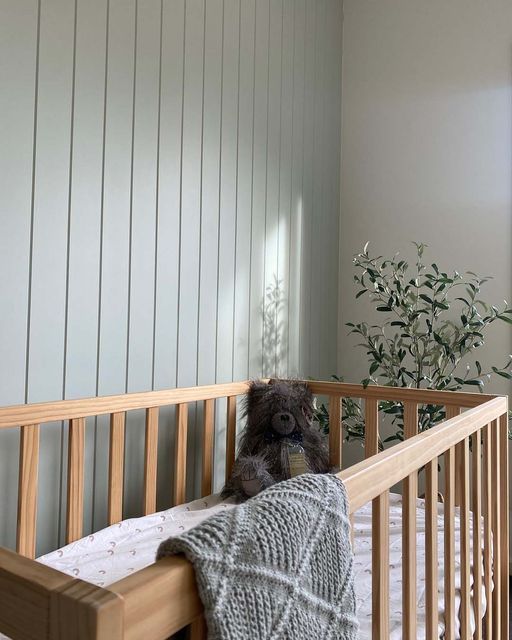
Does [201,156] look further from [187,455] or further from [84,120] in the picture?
[187,455]

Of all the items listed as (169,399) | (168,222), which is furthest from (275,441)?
(168,222)

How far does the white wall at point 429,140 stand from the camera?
2197 millimetres

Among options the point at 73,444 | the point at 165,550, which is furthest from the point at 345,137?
the point at 165,550

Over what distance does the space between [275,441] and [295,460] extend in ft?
0.27

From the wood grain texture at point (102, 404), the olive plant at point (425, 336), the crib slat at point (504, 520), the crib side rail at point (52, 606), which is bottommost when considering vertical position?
the crib slat at point (504, 520)

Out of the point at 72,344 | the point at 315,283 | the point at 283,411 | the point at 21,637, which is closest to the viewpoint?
the point at 21,637

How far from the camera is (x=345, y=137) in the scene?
254cm

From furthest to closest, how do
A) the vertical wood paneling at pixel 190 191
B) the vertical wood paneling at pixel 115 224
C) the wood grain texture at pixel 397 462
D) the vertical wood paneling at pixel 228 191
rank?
the vertical wood paneling at pixel 228 191, the vertical wood paneling at pixel 190 191, the vertical wood paneling at pixel 115 224, the wood grain texture at pixel 397 462

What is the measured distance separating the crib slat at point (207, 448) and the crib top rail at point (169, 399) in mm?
39

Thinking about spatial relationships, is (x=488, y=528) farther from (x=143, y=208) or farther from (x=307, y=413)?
(x=143, y=208)

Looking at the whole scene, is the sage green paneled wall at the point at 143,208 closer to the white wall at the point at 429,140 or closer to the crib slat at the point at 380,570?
the white wall at the point at 429,140

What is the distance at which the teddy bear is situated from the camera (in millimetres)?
1486

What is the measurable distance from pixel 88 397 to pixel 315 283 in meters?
1.23

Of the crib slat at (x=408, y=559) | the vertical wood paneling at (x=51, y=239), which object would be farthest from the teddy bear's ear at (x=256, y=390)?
the crib slat at (x=408, y=559)
